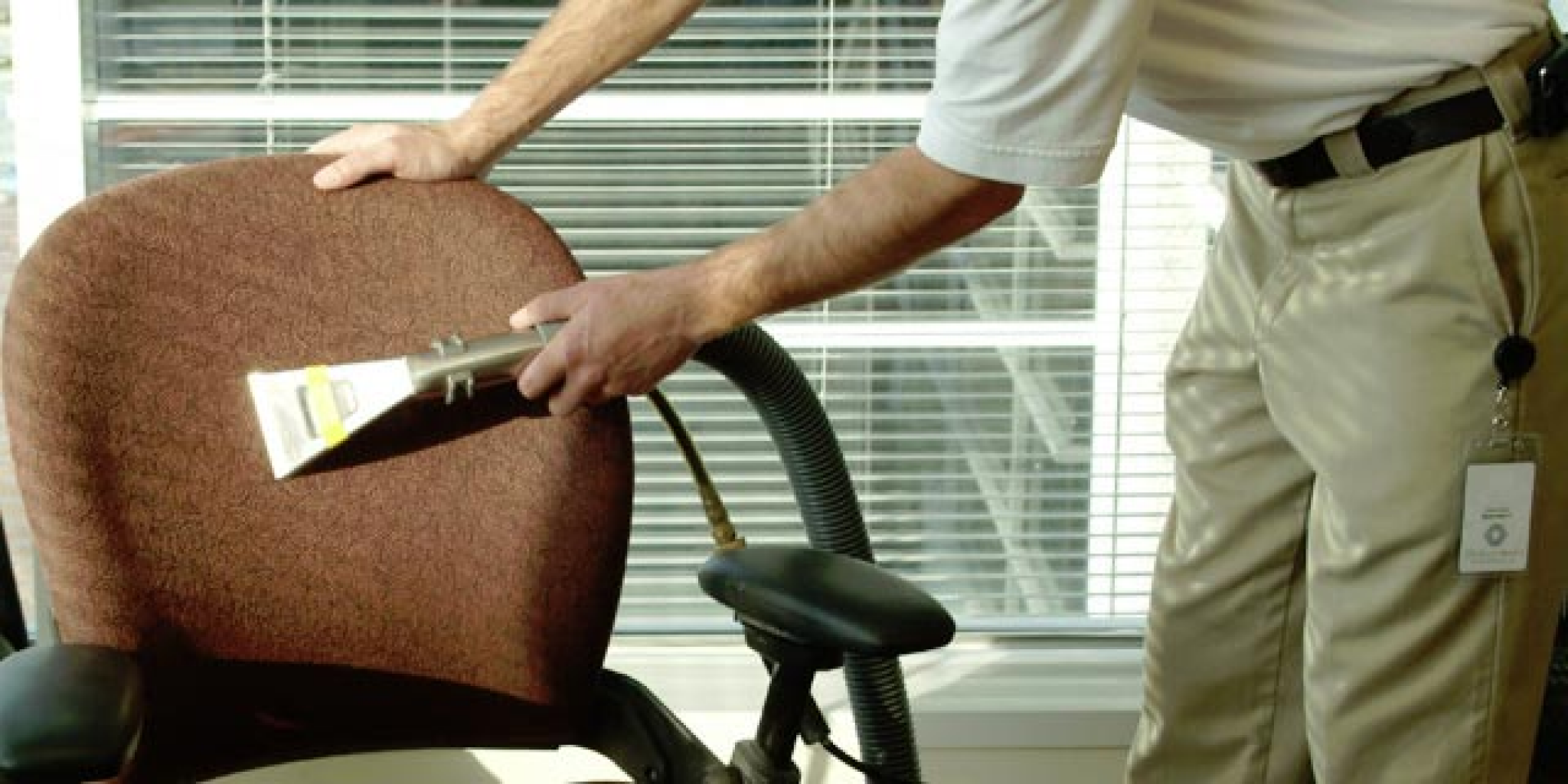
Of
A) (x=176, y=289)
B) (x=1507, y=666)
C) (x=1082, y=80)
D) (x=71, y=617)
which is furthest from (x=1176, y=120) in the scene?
(x=71, y=617)

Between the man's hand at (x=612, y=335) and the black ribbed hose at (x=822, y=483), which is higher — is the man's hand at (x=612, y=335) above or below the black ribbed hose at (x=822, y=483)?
above

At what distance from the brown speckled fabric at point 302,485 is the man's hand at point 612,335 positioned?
5 centimetres

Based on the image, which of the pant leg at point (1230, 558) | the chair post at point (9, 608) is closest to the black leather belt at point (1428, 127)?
the pant leg at point (1230, 558)

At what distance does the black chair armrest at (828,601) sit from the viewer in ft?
4.59

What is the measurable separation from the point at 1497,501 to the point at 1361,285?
0.18 meters

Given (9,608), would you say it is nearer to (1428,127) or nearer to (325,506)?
(325,506)

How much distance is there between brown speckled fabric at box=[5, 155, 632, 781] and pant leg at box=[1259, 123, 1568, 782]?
53 centimetres

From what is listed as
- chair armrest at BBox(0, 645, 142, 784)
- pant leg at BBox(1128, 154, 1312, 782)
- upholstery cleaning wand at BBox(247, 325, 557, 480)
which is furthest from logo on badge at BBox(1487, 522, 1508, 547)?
chair armrest at BBox(0, 645, 142, 784)

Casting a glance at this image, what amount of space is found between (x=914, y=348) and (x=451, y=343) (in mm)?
1023

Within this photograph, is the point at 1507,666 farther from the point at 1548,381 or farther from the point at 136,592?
the point at 136,592

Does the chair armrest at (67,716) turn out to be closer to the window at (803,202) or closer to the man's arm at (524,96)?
the man's arm at (524,96)

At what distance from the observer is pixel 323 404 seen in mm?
1535

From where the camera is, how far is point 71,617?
5.03ft

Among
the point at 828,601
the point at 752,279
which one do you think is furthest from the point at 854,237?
the point at 828,601
